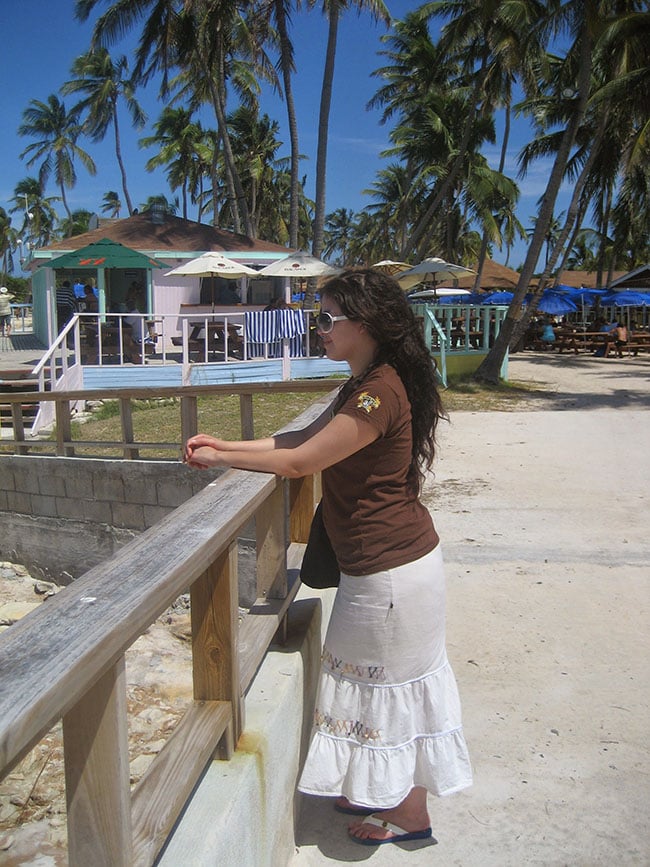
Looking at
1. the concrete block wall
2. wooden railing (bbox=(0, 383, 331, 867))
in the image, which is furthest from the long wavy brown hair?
the concrete block wall

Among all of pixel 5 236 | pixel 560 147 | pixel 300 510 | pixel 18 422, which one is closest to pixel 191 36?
pixel 560 147

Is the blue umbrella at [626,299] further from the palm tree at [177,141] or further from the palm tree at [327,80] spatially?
the palm tree at [177,141]

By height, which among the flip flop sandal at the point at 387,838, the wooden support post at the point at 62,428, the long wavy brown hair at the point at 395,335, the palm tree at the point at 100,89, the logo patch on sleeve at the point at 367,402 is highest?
the palm tree at the point at 100,89

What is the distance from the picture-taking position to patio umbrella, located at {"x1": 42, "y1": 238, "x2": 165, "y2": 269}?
16.6 m

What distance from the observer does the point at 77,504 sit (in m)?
9.28

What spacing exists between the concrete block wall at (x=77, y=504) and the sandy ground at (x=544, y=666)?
9.72ft

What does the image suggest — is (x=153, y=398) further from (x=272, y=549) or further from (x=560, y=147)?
(x=560, y=147)

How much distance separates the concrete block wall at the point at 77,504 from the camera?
8570 millimetres

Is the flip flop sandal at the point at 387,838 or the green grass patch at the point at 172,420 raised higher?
the green grass patch at the point at 172,420

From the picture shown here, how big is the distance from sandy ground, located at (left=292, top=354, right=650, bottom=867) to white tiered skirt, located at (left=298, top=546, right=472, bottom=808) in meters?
0.36

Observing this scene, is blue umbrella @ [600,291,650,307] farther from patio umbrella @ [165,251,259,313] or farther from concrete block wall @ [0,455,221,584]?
concrete block wall @ [0,455,221,584]

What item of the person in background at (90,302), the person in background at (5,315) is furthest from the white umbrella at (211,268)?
the person in background at (5,315)

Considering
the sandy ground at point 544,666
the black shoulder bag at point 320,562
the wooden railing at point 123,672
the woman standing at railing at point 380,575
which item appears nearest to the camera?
the wooden railing at point 123,672

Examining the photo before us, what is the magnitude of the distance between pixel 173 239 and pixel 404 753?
20.4 m
